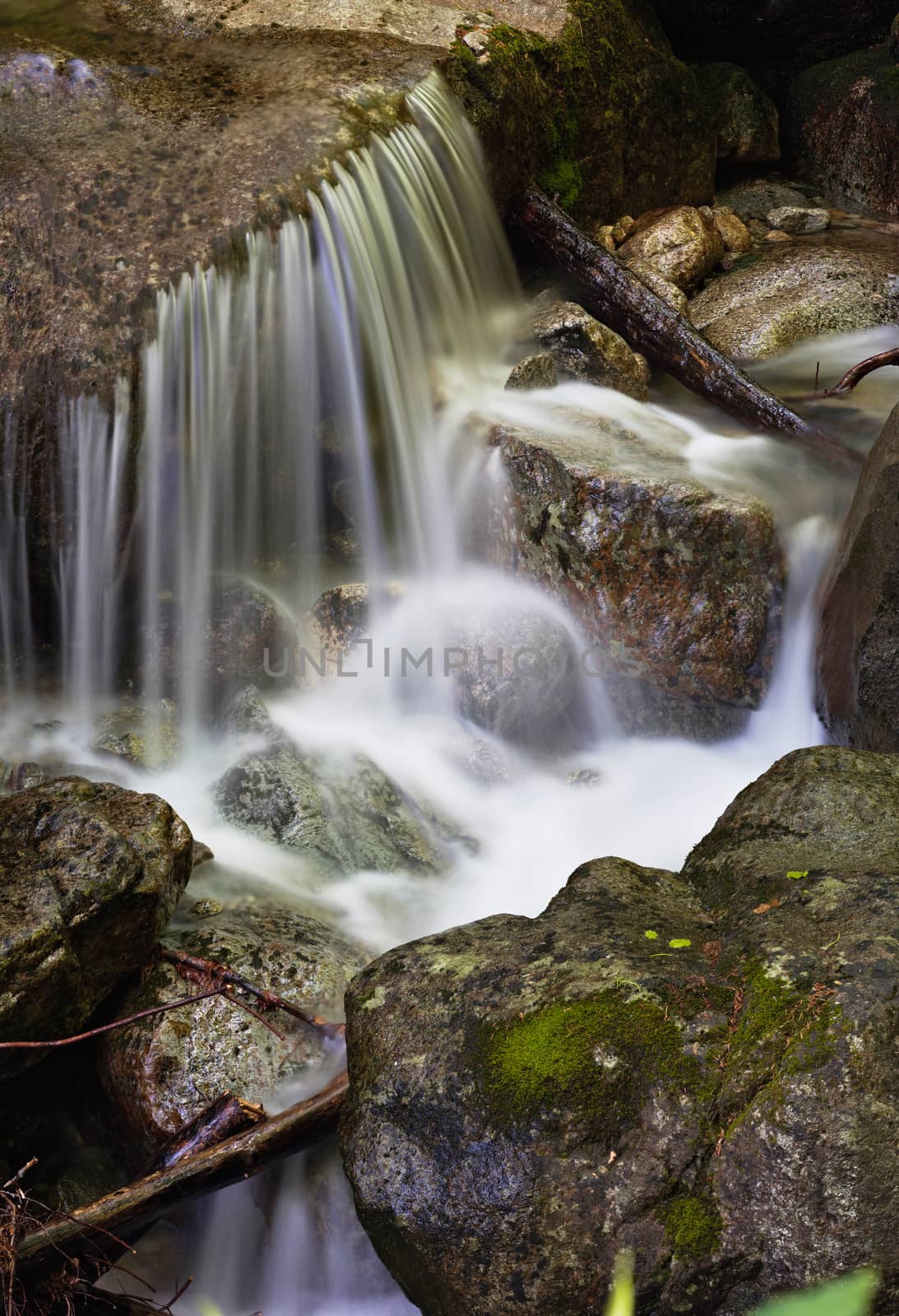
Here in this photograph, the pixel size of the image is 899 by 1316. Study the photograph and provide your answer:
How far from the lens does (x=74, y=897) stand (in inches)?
140

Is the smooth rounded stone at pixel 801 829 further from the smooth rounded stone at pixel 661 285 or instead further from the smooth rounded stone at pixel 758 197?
the smooth rounded stone at pixel 758 197

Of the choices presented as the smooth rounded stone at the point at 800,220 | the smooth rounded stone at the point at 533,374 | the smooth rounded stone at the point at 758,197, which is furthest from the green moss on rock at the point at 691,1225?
the smooth rounded stone at the point at 758,197

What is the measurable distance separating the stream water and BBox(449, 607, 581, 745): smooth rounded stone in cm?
10

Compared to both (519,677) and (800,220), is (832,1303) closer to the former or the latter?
(519,677)

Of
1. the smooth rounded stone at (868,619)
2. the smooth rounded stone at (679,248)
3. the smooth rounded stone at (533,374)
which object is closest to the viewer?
the smooth rounded stone at (868,619)

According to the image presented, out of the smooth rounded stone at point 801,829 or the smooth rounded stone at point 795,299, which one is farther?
the smooth rounded stone at point 795,299

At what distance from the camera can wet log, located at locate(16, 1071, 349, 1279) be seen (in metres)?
2.91

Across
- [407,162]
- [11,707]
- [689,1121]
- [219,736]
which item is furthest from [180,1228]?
[407,162]

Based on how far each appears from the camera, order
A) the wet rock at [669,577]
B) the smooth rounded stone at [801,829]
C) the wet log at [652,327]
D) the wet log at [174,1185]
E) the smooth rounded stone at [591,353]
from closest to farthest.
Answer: the wet log at [174,1185], the smooth rounded stone at [801,829], the wet rock at [669,577], the wet log at [652,327], the smooth rounded stone at [591,353]

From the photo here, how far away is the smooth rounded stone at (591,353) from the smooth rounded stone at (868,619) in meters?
2.21

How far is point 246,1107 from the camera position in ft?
10.9

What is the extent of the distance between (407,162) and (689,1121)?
6.07m

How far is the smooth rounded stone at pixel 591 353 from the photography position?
22.8ft

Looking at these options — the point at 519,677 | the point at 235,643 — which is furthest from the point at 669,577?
the point at 235,643
